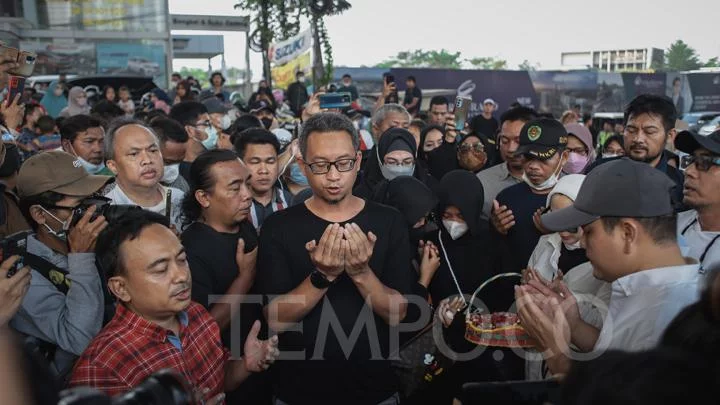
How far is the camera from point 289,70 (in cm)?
1502

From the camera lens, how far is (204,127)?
624 cm

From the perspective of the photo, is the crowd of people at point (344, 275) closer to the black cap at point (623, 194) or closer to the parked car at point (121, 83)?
the black cap at point (623, 194)

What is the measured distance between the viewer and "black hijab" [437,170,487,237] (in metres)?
3.51

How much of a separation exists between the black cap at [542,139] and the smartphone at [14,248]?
298cm

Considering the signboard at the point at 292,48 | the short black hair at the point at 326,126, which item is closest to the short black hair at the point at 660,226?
the short black hair at the point at 326,126

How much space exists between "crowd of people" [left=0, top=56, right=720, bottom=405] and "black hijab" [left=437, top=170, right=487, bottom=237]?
10 mm

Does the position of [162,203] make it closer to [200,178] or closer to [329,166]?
[200,178]

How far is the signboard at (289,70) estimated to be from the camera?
538 inches

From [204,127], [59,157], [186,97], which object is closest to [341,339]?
[59,157]

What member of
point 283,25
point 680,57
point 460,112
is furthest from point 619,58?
point 460,112

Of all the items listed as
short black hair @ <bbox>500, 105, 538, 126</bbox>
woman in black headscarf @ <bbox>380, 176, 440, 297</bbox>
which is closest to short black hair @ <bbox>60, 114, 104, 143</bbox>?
woman in black headscarf @ <bbox>380, 176, 440, 297</bbox>

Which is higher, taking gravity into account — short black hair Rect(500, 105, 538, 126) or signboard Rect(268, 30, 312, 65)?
signboard Rect(268, 30, 312, 65)

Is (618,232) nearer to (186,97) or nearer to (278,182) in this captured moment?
(278,182)

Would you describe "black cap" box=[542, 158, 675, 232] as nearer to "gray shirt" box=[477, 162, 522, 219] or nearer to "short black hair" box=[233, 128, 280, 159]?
"gray shirt" box=[477, 162, 522, 219]
